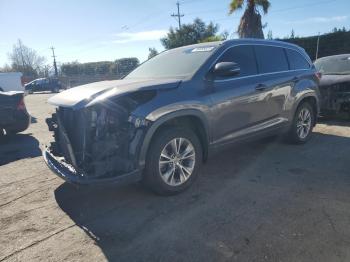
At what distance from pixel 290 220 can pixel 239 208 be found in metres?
0.56

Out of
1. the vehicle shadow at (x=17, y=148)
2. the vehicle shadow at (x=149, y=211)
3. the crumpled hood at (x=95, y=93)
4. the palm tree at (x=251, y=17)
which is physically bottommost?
the vehicle shadow at (x=149, y=211)

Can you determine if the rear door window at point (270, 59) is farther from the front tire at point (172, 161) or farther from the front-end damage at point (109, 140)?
the front-end damage at point (109, 140)

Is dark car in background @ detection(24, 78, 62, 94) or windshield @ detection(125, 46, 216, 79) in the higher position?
windshield @ detection(125, 46, 216, 79)

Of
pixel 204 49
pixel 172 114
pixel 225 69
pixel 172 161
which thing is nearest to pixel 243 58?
pixel 204 49

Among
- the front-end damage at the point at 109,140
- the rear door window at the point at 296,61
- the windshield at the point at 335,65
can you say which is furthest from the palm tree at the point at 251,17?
the front-end damage at the point at 109,140

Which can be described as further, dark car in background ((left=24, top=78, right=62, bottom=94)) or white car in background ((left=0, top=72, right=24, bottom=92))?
dark car in background ((left=24, top=78, right=62, bottom=94))

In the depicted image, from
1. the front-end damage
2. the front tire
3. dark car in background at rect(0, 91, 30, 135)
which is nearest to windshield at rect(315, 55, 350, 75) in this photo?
the front tire

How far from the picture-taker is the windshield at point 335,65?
869 cm

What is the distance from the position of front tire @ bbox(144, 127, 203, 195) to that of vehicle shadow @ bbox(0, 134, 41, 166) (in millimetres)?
3469

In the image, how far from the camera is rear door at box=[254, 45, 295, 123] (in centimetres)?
516

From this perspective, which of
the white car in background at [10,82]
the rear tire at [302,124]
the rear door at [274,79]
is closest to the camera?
the rear door at [274,79]

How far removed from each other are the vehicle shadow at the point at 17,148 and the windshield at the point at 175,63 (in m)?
2.76

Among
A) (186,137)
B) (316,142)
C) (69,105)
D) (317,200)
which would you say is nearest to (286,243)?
(317,200)

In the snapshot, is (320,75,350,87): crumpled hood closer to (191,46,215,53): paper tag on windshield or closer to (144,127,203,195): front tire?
(191,46,215,53): paper tag on windshield
